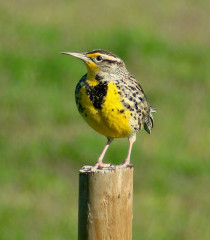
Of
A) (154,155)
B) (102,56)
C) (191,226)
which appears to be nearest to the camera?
(102,56)

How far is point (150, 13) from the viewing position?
14.7 meters

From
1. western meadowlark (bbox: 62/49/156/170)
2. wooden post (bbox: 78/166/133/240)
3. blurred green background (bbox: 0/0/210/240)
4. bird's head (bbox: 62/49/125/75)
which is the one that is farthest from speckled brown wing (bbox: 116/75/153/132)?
blurred green background (bbox: 0/0/210/240)

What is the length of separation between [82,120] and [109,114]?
5.09 meters

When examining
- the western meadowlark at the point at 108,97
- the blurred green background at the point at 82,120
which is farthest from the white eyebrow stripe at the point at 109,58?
the blurred green background at the point at 82,120

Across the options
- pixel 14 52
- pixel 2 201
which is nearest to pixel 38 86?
pixel 14 52

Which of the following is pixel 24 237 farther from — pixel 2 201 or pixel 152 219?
pixel 152 219

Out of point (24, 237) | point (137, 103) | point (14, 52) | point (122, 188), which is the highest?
point (14, 52)

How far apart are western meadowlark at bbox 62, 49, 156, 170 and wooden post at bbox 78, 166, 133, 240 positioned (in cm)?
78

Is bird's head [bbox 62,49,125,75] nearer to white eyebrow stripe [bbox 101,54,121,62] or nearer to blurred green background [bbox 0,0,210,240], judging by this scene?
white eyebrow stripe [bbox 101,54,121,62]

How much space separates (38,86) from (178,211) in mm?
3278

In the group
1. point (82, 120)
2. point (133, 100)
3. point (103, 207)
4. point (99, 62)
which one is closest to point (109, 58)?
point (99, 62)

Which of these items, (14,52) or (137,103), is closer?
(137,103)

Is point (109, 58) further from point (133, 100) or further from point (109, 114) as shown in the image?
point (109, 114)

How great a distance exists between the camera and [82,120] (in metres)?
11.2
